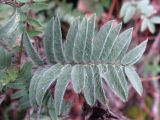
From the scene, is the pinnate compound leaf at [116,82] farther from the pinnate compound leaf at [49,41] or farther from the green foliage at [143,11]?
the green foliage at [143,11]

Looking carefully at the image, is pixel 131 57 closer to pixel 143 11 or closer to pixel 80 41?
pixel 80 41

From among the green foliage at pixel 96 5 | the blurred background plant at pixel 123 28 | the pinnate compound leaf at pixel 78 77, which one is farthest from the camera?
the green foliage at pixel 96 5

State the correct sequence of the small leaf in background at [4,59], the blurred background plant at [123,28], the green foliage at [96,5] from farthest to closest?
the green foliage at [96,5] < the blurred background plant at [123,28] < the small leaf in background at [4,59]

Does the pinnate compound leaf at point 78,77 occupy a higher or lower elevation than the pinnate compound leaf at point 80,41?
lower

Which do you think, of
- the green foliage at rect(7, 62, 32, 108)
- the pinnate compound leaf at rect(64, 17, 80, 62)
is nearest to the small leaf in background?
the green foliage at rect(7, 62, 32, 108)

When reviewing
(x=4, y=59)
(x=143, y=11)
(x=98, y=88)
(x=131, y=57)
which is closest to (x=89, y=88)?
(x=98, y=88)

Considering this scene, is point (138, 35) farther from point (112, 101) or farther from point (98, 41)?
point (98, 41)

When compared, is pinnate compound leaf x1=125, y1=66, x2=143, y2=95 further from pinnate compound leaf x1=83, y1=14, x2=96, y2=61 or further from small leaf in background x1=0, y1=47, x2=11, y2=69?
small leaf in background x1=0, y1=47, x2=11, y2=69

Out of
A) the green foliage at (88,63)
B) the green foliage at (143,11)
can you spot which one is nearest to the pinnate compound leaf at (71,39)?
the green foliage at (88,63)

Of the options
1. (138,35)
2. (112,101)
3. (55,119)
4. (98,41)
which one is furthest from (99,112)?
(138,35)

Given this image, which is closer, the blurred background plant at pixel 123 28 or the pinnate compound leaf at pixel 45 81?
the pinnate compound leaf at pixel 45 81
